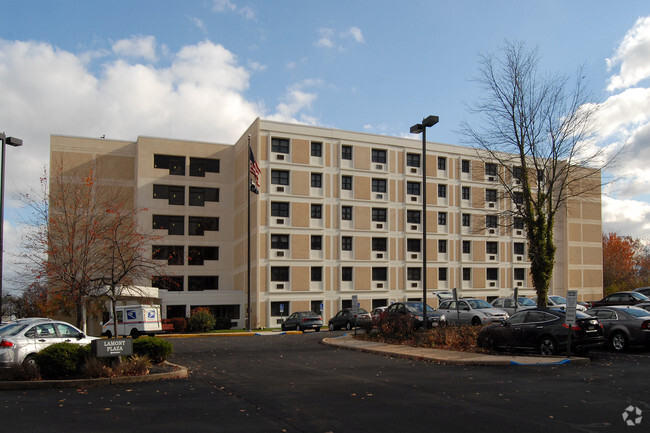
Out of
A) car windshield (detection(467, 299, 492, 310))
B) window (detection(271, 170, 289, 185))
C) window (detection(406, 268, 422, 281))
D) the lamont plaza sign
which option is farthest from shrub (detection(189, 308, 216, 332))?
the lamont plaza sign

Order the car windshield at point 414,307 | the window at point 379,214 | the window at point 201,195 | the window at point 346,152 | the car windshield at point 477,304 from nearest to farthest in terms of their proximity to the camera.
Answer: the car windshield at point 414,307 < the car windshield at point 477,304 < the window at point 346,152 < the window at point 379,214 < the window at point 201,195

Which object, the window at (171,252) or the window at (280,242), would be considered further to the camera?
the window at (171,252)

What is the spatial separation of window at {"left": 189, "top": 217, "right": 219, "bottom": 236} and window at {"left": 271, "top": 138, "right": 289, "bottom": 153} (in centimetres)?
975

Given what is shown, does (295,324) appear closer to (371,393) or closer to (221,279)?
(221,279)

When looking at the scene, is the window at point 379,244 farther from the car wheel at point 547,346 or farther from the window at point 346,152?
the car wheel at point 547,346

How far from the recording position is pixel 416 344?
2192 centimetres

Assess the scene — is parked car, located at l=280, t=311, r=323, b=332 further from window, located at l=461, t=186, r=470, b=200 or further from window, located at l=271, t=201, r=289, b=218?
window, located at l=461, t=186, r=470, b=200

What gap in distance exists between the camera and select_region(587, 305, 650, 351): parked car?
19.2 metres

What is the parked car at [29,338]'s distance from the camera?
15.2 metres

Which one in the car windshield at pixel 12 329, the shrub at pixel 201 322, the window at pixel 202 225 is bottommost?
the shrub at pixel 201 322

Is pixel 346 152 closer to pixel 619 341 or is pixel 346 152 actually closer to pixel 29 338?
pixel 619 341

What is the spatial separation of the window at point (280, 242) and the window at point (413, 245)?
482 inches

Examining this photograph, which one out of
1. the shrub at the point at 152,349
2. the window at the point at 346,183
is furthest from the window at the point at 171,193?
the shrub at the point at 152,349

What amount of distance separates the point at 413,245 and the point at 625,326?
35.6 meters
